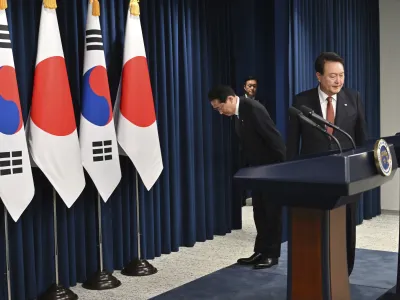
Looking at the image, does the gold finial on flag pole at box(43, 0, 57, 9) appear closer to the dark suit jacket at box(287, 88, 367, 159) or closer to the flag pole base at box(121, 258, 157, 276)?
the dark suit jacket at box(287, 88, 367, 159)

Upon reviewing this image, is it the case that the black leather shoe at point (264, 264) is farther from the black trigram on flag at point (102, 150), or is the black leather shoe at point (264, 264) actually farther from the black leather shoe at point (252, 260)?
the black trigram on flag at point (102, 150)

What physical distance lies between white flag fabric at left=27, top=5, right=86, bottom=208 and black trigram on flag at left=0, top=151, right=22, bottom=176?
18cm

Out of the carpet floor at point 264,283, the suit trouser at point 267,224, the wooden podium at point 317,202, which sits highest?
the wooden podium at point 317,202

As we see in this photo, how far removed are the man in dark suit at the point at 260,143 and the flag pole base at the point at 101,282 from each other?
3.18 feet

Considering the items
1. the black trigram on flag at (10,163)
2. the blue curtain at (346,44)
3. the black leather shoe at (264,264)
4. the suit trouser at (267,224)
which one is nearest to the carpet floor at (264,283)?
the black leather shoe at (264,264)

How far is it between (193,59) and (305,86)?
3.61ft

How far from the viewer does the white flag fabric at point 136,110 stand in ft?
13.0

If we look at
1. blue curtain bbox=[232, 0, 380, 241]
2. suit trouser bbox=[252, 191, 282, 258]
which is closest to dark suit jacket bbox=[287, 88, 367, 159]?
suit trouser bbox=[252, 191, 282, 258]

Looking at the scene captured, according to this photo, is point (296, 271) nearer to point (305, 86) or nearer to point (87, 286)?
point (87, 286)

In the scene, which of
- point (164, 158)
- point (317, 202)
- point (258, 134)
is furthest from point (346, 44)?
point (317, 202)

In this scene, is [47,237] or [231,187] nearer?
[47,237]

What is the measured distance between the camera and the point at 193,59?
501 cm

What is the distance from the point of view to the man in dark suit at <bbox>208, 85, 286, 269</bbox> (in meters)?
3.79

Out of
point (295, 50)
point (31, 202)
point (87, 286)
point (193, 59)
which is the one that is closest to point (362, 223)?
point (295, 50)
